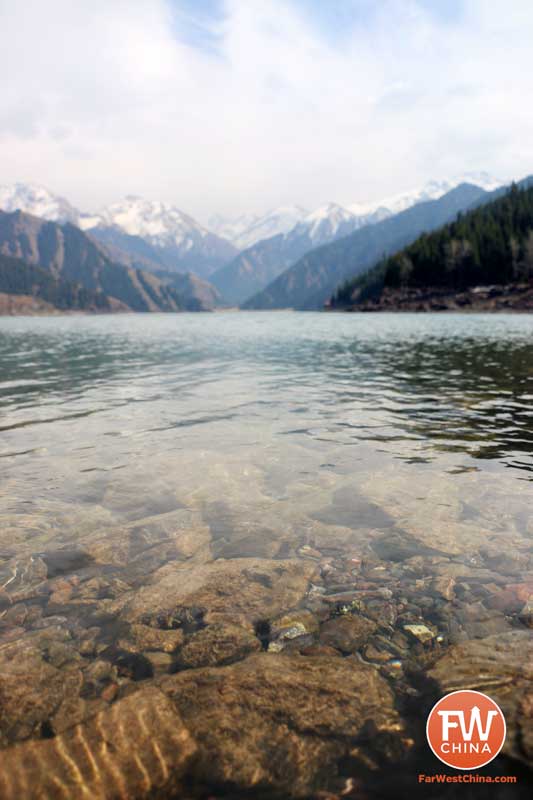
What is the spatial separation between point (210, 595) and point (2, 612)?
3077 mm

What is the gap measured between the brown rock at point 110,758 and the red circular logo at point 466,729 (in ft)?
8.03

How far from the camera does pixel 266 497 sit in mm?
10898

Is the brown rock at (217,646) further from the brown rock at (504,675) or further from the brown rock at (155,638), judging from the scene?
the brown rock at (504,675)

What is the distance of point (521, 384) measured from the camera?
2606 cm

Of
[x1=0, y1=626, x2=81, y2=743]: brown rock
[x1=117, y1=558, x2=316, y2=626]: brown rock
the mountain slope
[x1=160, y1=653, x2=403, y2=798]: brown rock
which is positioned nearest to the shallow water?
[x1=0, y1=626, x2=81, y2=743]: brown rock

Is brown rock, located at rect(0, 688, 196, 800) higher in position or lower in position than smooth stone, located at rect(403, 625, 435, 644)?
higher

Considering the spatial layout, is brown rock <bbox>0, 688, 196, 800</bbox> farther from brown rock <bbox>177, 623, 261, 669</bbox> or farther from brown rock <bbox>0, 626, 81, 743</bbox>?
brown rock <bbox>177, 623, 261, 669</bbox>

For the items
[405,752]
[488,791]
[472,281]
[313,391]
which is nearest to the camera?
[488,791]

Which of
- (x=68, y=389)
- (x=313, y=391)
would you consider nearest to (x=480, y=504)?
(x=313, y=391)

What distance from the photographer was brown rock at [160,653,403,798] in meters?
3.94

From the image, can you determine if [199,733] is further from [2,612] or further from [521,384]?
[521,384]

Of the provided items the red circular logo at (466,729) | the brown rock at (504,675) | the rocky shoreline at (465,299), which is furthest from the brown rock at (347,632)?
the rocky shoreline at (465,299)

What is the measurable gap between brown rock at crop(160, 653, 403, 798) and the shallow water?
1.94ft

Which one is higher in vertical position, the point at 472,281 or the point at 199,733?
the point at 472,281
